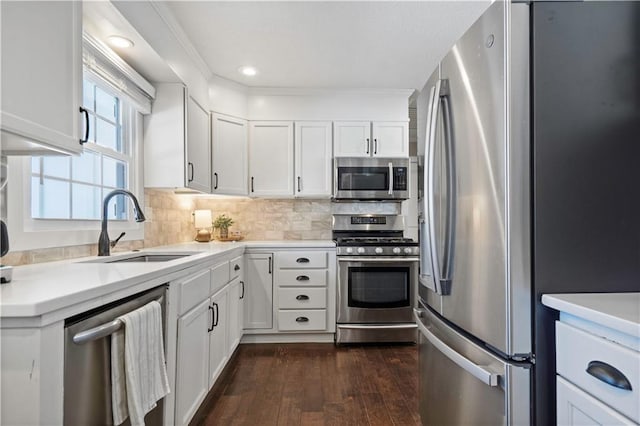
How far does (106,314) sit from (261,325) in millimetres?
2258

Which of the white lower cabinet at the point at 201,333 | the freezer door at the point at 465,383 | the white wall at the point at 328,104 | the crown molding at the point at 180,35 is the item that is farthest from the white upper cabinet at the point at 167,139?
the freezer door at the point at 465,383

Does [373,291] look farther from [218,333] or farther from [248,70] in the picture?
[248,70]

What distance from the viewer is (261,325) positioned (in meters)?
3.16

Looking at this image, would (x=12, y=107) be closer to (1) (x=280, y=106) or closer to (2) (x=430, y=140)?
(2) (x=430, y=140)

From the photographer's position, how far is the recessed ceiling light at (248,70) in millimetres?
3064

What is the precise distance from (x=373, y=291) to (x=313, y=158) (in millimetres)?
1439

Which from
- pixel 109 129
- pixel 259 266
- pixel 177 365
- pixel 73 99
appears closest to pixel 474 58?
pixel 73 99

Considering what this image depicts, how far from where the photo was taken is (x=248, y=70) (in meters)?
3.10

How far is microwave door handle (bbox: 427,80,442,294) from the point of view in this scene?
1.40 m

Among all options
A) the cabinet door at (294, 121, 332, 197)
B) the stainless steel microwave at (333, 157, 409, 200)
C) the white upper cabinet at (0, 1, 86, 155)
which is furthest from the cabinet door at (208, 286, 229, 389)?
the stainless steel microwave at (333, 157, 409, 200)

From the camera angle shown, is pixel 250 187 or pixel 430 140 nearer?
pixel 430 140

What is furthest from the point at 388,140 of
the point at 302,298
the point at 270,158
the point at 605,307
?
the point at 605,307

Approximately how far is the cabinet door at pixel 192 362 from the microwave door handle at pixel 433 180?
3.74 feet

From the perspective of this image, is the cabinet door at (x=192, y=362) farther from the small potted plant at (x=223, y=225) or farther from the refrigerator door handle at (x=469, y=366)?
the small potted plant at (x=223, y=225)
